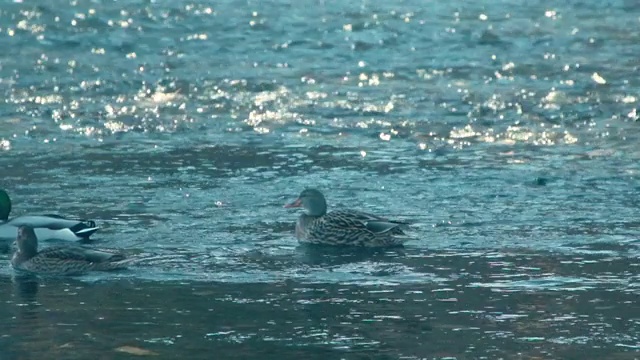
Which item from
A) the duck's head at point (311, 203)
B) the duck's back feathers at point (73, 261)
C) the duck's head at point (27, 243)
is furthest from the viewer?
the duck's head at point (311, 203)

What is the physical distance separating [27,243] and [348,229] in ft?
8.20

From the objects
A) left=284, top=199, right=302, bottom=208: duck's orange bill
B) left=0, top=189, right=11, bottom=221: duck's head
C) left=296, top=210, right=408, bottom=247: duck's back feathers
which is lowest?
left=296, top=210, right=408, bottom=247: duck's back feathers

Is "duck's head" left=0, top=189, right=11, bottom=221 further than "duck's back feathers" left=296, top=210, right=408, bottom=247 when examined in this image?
Yes

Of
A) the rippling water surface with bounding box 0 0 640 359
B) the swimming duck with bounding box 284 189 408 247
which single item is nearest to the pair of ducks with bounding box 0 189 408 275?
the swimming duck with bounding box 284 189 408 247

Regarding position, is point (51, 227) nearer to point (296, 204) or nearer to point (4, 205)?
point (4, 205)

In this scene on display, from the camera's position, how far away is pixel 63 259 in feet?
37.3

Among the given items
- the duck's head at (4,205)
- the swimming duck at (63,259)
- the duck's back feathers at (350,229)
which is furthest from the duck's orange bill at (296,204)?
the duck's head at (4,205)

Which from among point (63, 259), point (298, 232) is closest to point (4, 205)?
point (63, 259)

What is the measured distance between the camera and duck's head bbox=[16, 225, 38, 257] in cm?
1162

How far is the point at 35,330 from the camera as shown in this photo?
9352mm

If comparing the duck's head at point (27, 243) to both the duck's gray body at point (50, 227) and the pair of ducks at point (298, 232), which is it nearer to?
the pair of ducks at point (298, 232)

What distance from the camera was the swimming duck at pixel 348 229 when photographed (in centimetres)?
1209

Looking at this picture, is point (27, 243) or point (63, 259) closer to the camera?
point (63, 259)

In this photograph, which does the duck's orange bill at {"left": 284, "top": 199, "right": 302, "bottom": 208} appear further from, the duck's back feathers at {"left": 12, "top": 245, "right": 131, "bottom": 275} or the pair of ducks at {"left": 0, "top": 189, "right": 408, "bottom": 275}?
the duck's back feathers at {"left": 12, "top": 245, "right": 131, "bottom": 275}
